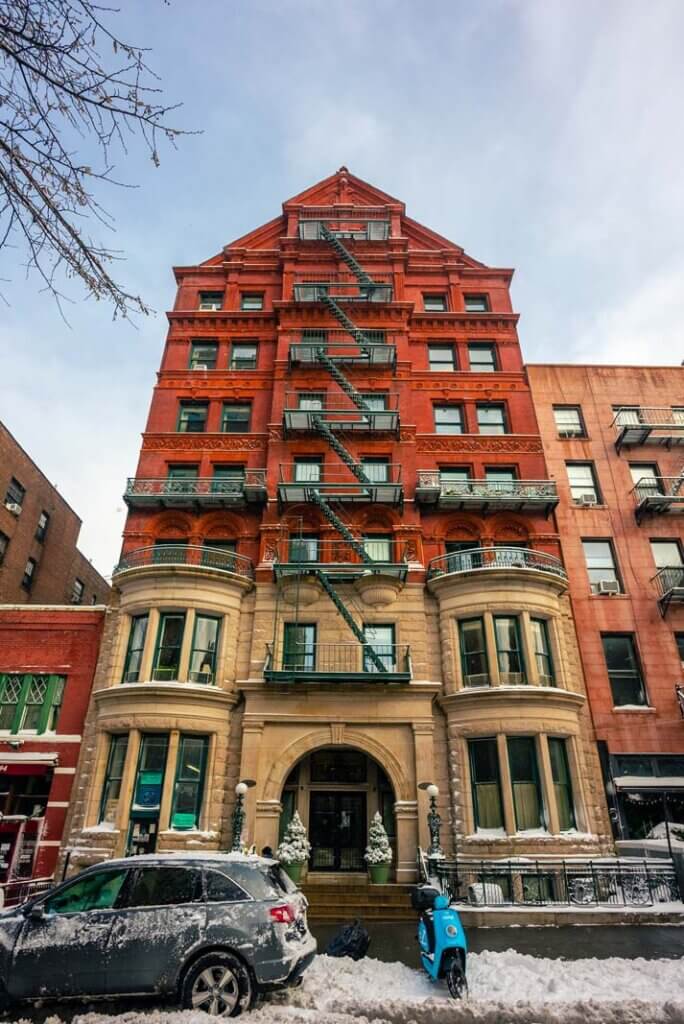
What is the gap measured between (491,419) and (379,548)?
27.2ft

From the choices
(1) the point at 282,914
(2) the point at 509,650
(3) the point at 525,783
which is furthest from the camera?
(2) the point at 509,650

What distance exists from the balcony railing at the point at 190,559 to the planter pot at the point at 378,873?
33.8 ft

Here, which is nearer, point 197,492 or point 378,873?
point 378,873

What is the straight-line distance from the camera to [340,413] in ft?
82.3

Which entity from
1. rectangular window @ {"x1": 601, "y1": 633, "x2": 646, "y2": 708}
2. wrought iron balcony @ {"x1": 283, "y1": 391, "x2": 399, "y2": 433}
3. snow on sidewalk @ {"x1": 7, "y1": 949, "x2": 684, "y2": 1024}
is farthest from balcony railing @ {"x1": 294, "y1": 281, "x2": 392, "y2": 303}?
snow on sidewalk @ {"x1": 7, "y1": 949, "x2": 684, "y2": 1024}

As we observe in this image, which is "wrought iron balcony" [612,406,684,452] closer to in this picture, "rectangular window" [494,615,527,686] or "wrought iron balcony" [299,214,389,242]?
"rectangular window" [494,615,527,686]

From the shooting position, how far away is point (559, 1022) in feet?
23.7

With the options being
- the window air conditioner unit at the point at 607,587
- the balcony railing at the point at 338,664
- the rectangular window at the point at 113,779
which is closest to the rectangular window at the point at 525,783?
the balcony railing at the point at 338,664

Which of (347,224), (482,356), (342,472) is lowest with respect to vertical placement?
(342,472)

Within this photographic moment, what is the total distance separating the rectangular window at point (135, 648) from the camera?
20.5 m

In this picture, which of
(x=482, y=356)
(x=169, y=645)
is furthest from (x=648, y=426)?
(x=169, y=645)

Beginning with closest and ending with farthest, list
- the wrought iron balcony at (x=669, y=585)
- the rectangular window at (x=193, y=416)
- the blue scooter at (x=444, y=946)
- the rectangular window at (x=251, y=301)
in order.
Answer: the blue scooter at (x=444, y=946) < the wrought iron balcony at (x=669, y=585) < the rectangular window at (x=193, y=416) < the rectangular window at (x=251, y=301)

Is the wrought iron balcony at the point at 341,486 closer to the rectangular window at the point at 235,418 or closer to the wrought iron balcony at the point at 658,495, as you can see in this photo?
the rectangular window at the point at 235,418

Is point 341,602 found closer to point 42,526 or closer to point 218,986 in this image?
point 218,986
